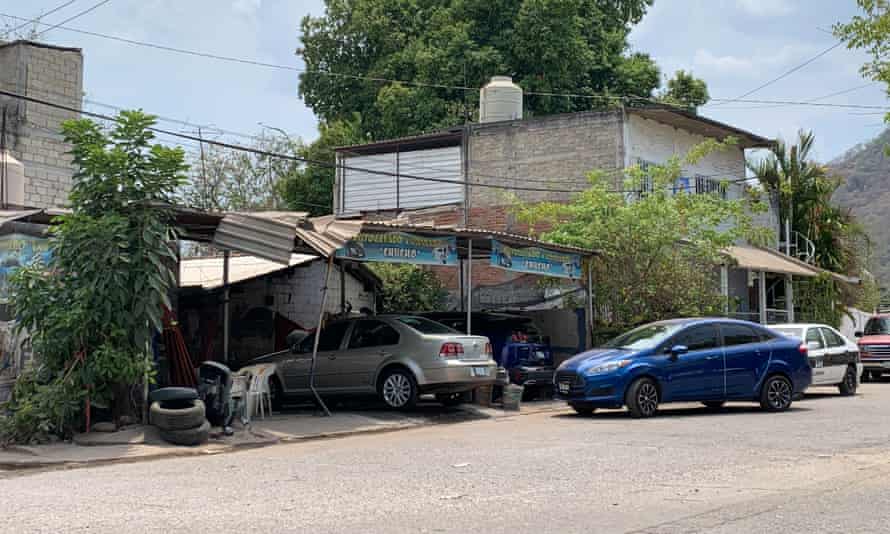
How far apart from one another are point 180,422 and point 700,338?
28.0ft

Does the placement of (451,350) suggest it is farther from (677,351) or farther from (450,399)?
(677,351)

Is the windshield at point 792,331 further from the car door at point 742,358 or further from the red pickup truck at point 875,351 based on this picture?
the red pickup truck at point 875,351

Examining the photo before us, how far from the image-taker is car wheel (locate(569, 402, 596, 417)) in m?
16.0

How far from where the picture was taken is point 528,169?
99.1 feet

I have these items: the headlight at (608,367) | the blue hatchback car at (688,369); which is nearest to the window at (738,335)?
the blue hatchback car at (688,369)

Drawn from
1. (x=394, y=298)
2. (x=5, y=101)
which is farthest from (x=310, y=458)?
(x=5, y=101)

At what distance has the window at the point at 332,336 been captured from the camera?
16922 millimetres

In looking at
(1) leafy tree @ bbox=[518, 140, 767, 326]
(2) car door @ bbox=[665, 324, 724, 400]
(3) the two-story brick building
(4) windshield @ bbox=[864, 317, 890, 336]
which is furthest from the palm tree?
(2) car door @ bbox=[665, 324, 724, 400]

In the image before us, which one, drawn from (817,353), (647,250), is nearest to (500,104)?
(647,250)

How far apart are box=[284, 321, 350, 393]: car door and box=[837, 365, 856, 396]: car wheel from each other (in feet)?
35.8

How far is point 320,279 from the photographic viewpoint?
79.3ft

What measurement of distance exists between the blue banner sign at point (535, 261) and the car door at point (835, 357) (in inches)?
212

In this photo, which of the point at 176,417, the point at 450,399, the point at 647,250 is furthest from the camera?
the point at 647,250

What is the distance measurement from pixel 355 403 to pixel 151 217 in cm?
627
